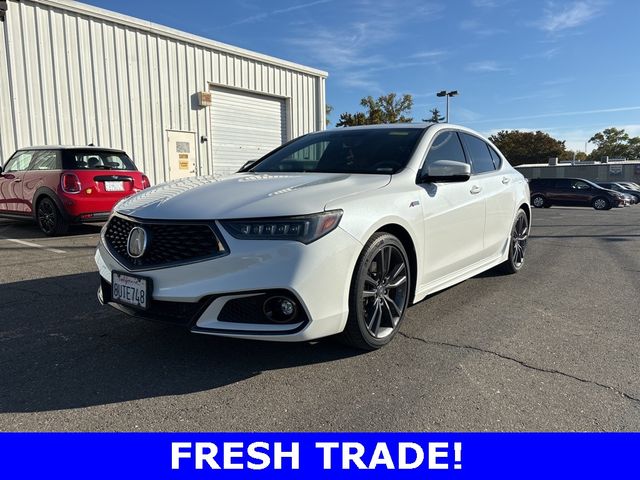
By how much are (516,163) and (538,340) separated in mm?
81299

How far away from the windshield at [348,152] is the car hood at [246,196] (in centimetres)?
31

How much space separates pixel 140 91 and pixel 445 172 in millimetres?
11735

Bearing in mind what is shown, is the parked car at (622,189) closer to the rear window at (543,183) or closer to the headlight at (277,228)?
the rear window at (543,183)

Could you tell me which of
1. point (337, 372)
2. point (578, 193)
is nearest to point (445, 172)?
point (337, 372)

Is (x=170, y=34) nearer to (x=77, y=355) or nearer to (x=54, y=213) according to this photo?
(x=54, y=213)

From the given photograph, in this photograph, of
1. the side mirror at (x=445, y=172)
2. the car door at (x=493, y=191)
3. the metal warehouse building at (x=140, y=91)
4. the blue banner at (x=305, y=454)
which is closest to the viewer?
the blue banner at (x=305, y=454)

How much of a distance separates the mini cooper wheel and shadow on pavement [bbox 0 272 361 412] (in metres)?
23.7

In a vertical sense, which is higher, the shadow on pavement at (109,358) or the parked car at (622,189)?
the shadow on pavement at (109,358)

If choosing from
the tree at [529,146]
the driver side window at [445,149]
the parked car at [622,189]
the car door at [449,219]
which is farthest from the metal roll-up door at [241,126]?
the tree at [529,146]

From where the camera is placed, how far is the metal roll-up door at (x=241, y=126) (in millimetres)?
15539

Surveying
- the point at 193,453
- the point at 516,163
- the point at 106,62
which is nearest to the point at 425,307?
the point at 193,453

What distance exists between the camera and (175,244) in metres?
2.84

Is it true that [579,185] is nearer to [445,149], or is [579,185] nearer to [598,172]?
[445,149]

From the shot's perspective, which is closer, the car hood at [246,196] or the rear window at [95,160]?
the car hood at [246,196]
